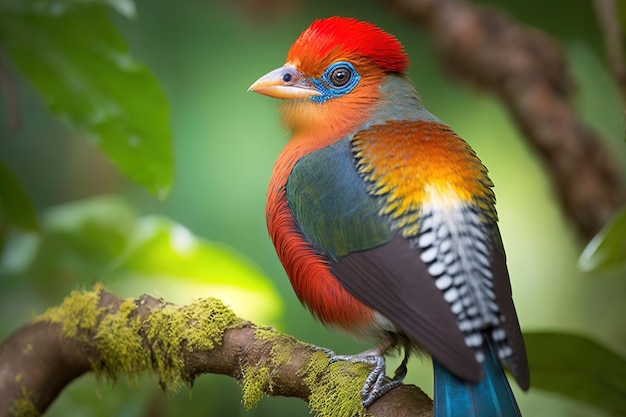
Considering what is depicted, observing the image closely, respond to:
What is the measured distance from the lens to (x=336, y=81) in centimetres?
193

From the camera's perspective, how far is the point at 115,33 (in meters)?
2.51

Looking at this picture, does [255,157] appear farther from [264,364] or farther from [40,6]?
[264,364]

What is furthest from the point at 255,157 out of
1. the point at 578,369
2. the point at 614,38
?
the point at 578,369

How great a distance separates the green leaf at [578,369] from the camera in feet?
6.87

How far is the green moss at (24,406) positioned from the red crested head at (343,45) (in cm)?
112

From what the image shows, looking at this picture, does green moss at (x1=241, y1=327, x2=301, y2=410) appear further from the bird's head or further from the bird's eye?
the bird's eye

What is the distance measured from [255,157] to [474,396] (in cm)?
246

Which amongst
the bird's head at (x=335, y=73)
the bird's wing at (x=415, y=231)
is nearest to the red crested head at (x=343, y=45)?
the bird's head at (x=335, y=73)

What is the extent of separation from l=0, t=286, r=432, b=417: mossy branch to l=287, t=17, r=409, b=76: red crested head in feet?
2.16

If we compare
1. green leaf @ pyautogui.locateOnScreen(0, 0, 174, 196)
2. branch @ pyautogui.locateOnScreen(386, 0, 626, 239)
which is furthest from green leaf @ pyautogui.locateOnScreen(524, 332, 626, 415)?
branch @ pyautogui.locateOnScreen(386, 0, 626, 239)

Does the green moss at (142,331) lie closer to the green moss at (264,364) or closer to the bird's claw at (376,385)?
the green moss at (264,364)

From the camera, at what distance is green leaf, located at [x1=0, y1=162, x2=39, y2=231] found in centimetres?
257

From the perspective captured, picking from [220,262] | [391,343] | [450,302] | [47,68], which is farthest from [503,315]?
[47,68]

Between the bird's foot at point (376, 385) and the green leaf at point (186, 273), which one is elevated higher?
the green leaf at point (186, 273)
